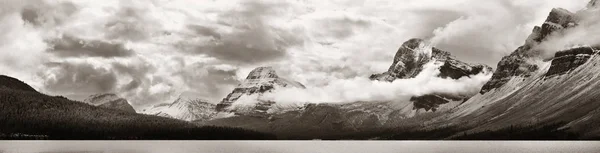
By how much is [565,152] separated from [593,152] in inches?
310

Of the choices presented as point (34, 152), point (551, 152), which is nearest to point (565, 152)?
point (551, 152)

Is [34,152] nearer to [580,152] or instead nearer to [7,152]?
[7,152]

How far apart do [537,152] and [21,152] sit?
497 feet

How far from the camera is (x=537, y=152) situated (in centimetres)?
19975

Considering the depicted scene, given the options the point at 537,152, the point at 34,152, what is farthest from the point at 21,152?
the point at 537,152

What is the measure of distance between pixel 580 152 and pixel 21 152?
160530mm

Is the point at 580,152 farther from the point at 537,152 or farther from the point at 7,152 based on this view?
the point at 7,152

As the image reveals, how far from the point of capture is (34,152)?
198500 mm

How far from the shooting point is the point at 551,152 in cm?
19600

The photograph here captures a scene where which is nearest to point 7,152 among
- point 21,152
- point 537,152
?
point 21,152

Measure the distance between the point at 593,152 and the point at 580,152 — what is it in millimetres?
3849

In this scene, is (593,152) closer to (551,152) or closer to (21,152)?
(551,152)

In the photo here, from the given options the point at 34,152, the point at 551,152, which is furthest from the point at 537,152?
the point at 34,152

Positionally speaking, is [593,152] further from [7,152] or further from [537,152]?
[7,152]
